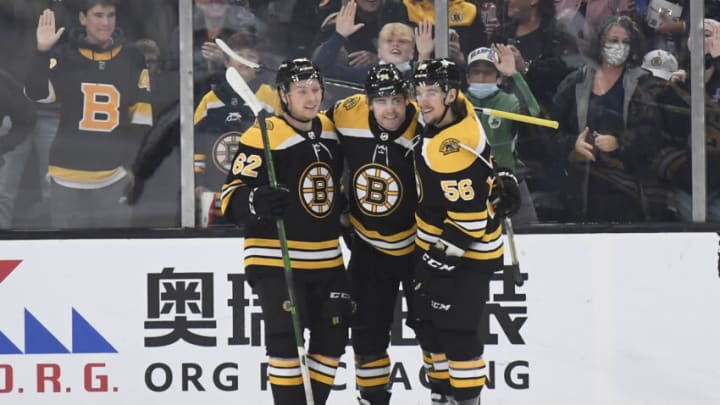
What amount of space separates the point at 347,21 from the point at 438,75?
1139 millimetres

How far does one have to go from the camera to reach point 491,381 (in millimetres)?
5816

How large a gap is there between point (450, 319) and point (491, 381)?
973mm

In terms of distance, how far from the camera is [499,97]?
595cm

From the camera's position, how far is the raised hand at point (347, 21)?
19.4 ft

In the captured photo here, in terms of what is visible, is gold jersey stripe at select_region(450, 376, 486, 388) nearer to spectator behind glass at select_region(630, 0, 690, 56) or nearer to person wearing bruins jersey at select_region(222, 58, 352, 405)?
person wearing bruins jersey at select_region(222, 58, 352, 405)

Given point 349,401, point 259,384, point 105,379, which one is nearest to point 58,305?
point 105,379

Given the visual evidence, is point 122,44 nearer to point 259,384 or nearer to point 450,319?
point 259,384

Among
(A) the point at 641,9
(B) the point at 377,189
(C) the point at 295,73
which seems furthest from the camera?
(A) the point at 641,9

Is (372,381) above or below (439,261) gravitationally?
below

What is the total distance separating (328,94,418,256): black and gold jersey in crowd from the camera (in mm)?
4992

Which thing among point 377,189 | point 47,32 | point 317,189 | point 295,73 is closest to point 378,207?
point 377,189

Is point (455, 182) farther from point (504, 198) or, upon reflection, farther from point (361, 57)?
point (361, 57)

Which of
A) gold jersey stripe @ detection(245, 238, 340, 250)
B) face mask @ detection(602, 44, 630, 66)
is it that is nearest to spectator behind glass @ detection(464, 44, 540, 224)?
face mask @ detection(602, 44, 630, 66)

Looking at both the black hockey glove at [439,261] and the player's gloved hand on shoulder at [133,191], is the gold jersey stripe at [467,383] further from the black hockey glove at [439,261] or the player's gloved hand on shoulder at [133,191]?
the player's gloved hand on shoulder at [133,191]
